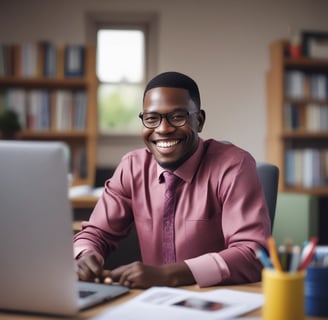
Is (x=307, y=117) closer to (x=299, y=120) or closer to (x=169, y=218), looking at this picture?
(x=299, y=120)

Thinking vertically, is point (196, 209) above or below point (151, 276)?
above

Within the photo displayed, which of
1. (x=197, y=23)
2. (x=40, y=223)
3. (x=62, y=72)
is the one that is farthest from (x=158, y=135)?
(x=197, y=23)

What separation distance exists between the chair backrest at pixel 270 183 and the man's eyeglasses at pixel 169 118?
35cm

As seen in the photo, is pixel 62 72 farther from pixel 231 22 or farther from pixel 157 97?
pixel 157 97

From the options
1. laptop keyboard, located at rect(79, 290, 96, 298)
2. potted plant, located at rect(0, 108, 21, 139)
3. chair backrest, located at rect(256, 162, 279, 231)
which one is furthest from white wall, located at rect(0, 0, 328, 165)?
laptop keyboard, located at rect(79, 290, 96, 298)

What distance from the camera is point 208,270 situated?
119 cm

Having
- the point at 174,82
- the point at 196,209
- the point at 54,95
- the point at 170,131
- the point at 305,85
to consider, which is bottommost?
the point at 196,209

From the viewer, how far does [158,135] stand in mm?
1502

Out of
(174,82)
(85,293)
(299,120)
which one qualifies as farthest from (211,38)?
(85,293)

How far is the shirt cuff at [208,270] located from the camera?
3.85 feet

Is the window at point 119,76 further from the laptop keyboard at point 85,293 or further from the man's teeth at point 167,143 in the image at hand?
the laptop keyboard at point 85,293

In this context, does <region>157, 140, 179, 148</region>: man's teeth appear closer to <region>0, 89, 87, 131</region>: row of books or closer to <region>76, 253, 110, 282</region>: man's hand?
<region>76, 253, 110, 282</region>: man's hand

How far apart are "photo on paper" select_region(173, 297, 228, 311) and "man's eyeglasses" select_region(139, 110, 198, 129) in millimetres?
611

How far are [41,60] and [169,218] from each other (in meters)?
3.02
